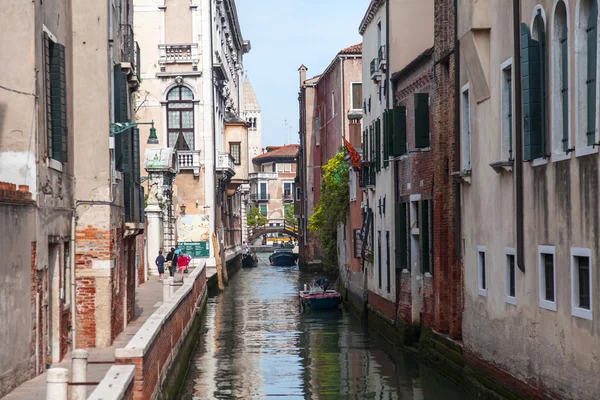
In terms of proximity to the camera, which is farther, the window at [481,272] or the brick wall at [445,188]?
the brick wall at [445,188]

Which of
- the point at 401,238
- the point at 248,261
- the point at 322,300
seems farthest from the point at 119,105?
the point at 248,261

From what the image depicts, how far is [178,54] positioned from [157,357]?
103 ft

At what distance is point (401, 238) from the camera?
77.8 ft

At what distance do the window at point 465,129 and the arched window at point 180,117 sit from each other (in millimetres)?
27264

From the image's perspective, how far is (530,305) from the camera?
1329 centimetres

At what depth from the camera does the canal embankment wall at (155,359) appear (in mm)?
9414

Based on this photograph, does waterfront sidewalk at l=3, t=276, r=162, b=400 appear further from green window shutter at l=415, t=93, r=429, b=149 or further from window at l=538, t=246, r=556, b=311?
green window shutter at l=415, t=93, r=429, b=149

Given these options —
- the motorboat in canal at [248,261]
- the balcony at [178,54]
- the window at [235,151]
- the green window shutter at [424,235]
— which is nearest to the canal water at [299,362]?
the green window shutter at [424,235]

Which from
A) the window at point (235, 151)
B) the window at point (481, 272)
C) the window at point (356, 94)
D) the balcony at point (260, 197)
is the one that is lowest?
the window at point (481, 272)

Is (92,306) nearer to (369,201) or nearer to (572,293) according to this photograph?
(572,293)

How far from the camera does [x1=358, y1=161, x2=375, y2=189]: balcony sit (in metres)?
28.8

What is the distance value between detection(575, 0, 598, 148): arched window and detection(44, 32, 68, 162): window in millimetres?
7283

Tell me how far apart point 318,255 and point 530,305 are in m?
46.9

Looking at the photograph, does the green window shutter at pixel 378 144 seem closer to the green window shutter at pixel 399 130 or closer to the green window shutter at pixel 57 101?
the green window shutter at pixel 399 130
